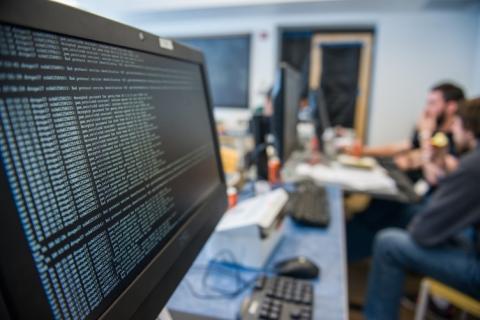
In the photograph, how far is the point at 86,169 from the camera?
326mm

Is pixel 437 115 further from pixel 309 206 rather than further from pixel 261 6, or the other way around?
pixel 261 6

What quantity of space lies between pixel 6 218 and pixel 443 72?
4.79m

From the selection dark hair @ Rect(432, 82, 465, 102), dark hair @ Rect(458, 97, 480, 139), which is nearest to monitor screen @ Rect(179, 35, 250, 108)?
dark hair @ Rect(432, 82, 465, 102)

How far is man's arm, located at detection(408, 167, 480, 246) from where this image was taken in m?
1.20

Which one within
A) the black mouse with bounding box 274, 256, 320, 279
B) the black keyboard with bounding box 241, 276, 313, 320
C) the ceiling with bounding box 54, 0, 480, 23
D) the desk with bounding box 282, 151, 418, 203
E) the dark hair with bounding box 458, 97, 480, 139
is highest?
the ceiling with bounding box 54, 0, 480, 23

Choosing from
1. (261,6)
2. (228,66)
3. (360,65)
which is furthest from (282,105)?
(228,66)

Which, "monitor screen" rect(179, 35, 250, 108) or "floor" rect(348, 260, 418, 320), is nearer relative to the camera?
"floor" rect(348, 260, 418, 320)

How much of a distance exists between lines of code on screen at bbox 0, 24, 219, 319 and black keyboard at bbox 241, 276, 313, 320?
0.86 ft

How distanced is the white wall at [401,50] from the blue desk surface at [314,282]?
9.88ft

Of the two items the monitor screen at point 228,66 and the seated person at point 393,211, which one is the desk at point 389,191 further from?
the monitor screen at point 228,66

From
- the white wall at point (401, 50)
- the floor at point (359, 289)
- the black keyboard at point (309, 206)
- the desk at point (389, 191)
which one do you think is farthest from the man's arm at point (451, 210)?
Result: the white wall at point (401, 50)

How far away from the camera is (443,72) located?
396 cm

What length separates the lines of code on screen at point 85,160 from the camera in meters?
0.26

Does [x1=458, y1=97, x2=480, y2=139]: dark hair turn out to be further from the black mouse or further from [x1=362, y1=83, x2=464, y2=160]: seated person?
the black mouse
